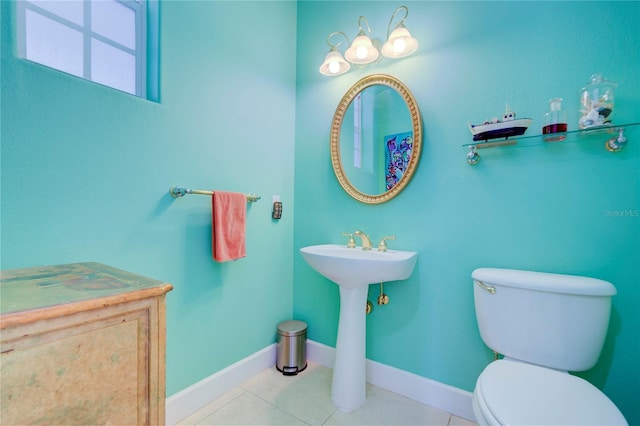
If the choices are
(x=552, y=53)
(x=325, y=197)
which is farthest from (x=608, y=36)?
(x=325, y=197)

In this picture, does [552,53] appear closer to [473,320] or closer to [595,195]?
[595,195]

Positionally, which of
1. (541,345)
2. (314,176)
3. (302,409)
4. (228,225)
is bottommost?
(302,409)

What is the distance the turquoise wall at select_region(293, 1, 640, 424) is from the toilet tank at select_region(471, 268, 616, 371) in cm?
18

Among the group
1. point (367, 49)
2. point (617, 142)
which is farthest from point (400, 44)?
point (617, 142)

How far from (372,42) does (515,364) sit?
1740 mm

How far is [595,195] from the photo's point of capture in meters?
1.16

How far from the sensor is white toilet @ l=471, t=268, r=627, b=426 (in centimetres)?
80

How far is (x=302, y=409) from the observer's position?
4.80 feet

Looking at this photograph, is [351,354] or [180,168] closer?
[180,168]

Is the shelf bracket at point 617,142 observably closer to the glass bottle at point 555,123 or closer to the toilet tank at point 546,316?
the glass bottle at point 555,123

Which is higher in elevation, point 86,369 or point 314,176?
point 314,176

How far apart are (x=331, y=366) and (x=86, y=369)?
1.53m

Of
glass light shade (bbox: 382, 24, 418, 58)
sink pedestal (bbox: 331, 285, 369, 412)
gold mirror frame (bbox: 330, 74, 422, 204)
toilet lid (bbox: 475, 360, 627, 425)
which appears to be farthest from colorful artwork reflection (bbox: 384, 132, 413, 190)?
toilet lid (bbox: 475, 360, 627, 425)

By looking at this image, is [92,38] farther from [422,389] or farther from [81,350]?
[422,389]
